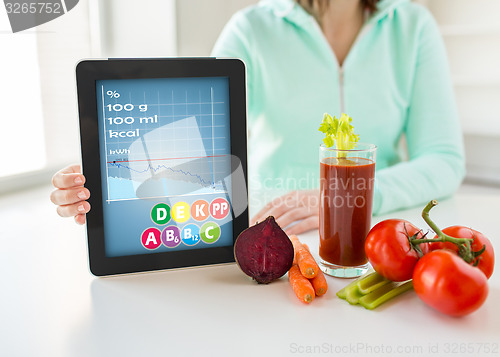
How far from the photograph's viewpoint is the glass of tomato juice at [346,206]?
78 cm

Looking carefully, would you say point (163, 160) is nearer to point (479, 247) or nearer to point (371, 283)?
point (371, 283)

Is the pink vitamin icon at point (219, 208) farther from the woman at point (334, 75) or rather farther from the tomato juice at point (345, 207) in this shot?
the woman at point (334, 75)

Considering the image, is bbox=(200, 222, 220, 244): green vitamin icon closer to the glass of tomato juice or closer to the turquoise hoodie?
the glass of tomato juice

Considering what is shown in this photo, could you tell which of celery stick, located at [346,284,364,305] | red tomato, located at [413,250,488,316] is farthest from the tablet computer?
red tomato, located at [413,250,488,316]

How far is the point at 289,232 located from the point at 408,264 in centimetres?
33

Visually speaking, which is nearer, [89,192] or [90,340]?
[90,340]

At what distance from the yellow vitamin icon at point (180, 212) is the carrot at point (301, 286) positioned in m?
0.21

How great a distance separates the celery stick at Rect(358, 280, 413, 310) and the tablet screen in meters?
0.27

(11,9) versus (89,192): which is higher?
(11,9)

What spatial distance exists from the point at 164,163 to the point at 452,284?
483mm

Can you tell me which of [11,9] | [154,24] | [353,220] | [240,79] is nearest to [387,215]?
[353,220]

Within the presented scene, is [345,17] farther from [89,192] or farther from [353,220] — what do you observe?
[89,192]

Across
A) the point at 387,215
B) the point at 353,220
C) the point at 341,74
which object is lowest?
the point at 387,215

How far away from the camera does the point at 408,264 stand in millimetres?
717
